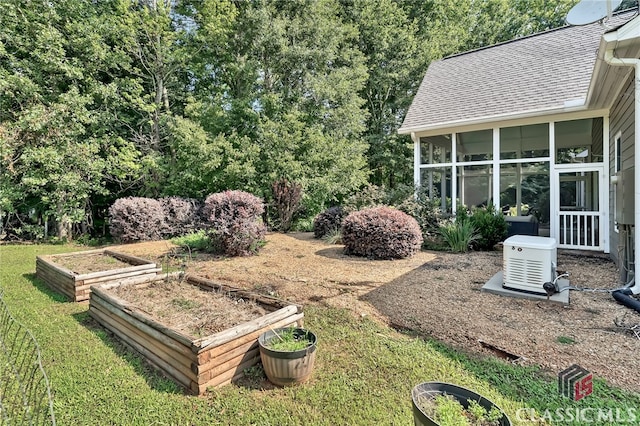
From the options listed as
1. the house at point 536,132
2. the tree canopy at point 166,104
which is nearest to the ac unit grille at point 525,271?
the house at point 536,132

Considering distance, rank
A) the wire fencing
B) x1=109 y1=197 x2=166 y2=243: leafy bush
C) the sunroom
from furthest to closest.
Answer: x1=109 y1=197 x2=166 y2=243: leafy bush, the sunroom, the wire fencing

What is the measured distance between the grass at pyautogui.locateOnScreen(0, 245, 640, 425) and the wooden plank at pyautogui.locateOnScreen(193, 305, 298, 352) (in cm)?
36

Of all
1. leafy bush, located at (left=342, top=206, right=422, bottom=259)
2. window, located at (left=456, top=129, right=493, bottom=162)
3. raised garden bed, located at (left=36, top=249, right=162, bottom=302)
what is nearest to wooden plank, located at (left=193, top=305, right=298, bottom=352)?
raised garden bed, located at (left=36, top=249, right=162, bottom=302)

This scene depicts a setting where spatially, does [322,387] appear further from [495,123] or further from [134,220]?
[495,123]

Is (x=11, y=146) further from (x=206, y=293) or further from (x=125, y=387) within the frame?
(x=125, y=387)

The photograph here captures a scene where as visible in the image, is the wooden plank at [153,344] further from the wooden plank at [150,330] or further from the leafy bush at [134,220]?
the leafy bush at [134,220]

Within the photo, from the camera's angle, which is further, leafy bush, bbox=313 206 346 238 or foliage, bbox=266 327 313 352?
leafy bush, bbox=313 206 346 238

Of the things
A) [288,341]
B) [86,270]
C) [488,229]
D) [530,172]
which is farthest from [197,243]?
[530,172]

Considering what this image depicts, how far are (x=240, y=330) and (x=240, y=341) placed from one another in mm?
86

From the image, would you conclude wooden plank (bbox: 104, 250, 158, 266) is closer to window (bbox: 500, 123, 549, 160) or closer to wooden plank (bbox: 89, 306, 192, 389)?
wooden plank (bbox: 89, 306, 192, 389)

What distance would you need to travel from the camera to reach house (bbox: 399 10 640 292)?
23.3ft

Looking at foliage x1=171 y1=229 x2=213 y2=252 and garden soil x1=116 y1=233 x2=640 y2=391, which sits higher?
foliage x1=171 y1=229 x2=213 y2=252

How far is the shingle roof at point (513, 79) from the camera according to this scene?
8.29 metres

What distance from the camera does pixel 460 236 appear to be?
24.2ft
